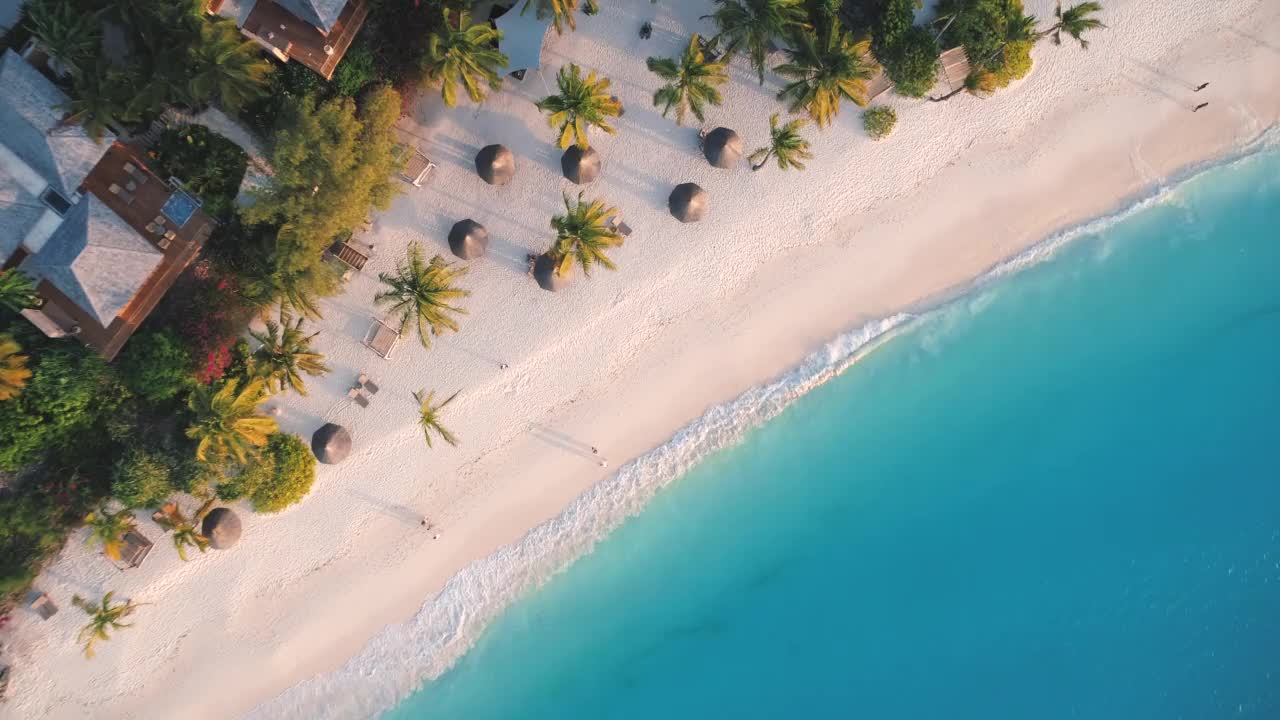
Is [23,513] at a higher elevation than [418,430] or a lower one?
lower

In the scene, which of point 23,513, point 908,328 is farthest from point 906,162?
point 23,513

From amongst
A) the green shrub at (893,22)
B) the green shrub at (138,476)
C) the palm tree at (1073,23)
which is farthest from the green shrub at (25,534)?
the palm tree at (1073,23)

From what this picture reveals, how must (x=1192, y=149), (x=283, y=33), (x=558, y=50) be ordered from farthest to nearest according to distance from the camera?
(x=1192, y=149) → (x=558, y=50) → (x=283, y=33)

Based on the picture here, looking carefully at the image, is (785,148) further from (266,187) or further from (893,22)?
(266,187)

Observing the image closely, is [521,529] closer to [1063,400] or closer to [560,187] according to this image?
[560,187]

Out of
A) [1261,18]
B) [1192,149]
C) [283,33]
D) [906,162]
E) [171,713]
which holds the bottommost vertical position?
[171,713]

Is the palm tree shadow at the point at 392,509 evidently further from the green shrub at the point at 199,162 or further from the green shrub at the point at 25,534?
the green shrub at the point at 199,162
